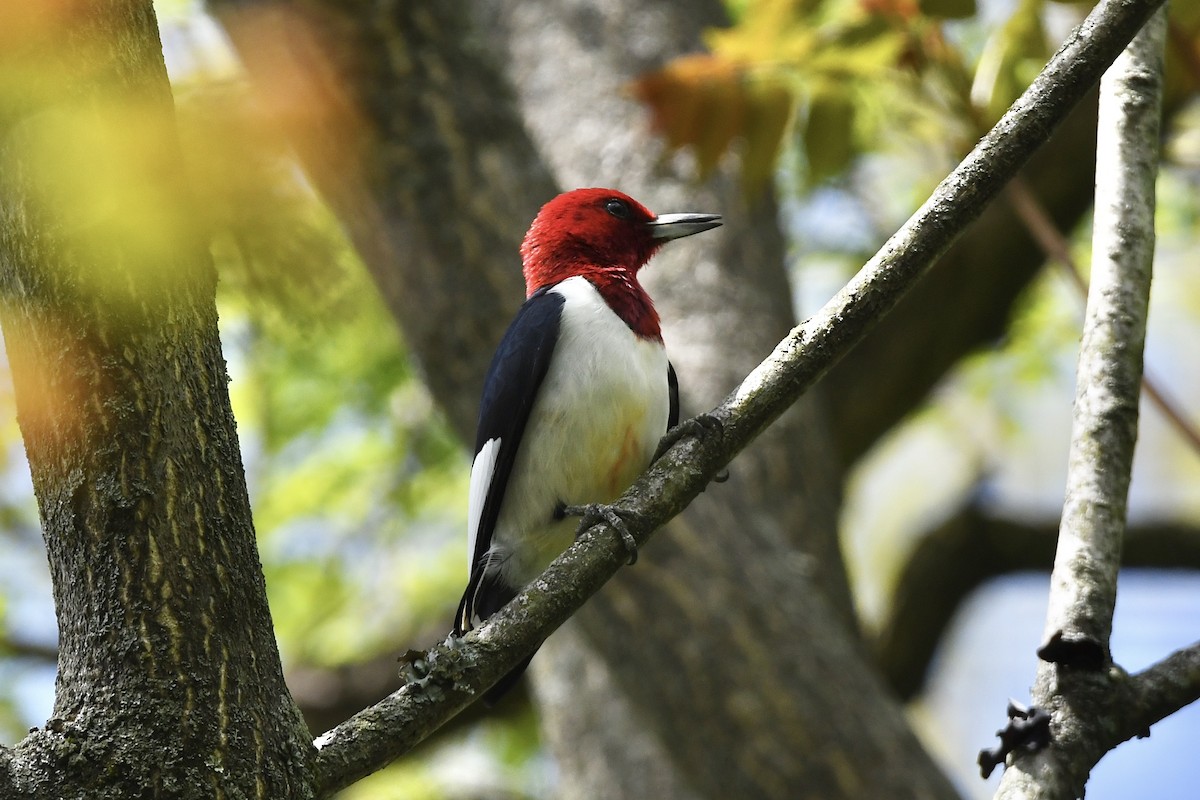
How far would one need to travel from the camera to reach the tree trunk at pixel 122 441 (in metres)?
1.69

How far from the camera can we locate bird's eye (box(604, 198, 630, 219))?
12.5 ft

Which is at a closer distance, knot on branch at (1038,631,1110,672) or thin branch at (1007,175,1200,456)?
knot on branch at (1038,631,1110,672)

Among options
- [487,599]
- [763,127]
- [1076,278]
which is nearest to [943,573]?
[763,127]

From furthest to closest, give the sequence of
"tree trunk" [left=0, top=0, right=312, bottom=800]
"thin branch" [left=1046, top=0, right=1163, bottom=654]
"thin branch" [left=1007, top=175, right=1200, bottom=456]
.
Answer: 1. "thin branch" [left=1007, top=175, right=1200, bottom=456]
2. "thin branch" [left=1046, top=0, right=1163, bottom=654]
3. "tree trunk" [left=0, top=0, right=312, bottom=800]

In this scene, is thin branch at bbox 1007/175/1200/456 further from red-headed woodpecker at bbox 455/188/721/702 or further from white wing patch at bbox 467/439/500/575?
white wing patch at bbox 467/439/500/575

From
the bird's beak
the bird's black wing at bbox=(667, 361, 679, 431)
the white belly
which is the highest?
the bird's beak

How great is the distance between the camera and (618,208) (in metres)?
3.82

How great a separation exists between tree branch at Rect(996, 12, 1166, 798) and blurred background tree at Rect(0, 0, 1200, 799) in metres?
0.59

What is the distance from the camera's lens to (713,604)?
4219 mm

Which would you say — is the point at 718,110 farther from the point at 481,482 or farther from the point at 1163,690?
the point at 1163,690

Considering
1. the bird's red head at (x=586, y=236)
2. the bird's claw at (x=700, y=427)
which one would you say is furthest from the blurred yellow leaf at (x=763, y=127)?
the bird's claw at (x=700, y=427)

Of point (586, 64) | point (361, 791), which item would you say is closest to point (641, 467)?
point (586, 64)

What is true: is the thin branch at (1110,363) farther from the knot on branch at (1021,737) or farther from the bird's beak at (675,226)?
the bird's beak at (675,226)

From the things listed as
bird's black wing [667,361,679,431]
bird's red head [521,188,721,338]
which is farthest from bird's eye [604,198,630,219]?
bird's black wing [667,361,679,431]
